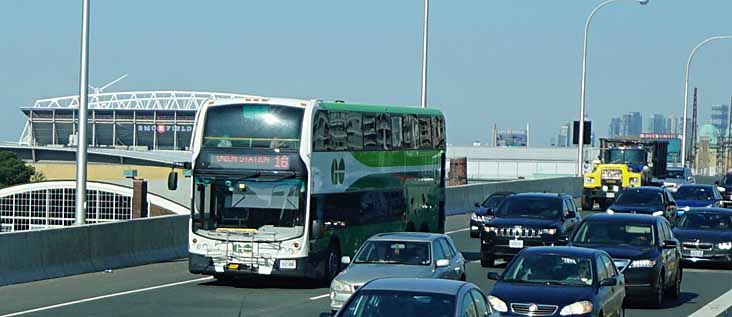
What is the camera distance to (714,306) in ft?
69.9

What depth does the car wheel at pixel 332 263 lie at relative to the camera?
23.9 metres

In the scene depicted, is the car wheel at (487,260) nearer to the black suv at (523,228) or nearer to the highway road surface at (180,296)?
the black suv at (523,228)

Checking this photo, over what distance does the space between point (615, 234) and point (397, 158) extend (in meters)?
7.30

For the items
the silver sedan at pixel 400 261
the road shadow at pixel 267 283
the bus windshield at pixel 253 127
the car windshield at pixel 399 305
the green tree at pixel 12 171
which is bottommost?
the green tree at pixel 12 171

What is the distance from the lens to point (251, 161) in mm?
23172

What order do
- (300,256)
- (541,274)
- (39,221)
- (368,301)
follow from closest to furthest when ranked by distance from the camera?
(368,301), (541,274), (300,256), (39,221)

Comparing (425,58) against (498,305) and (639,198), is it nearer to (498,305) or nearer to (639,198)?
(639,198)

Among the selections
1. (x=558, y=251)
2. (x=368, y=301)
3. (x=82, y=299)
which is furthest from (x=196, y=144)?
(x=368, y=301)

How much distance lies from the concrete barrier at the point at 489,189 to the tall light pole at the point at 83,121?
22497mm

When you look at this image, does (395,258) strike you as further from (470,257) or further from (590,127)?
(590,127)

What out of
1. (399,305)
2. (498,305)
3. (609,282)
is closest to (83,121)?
(498,305)

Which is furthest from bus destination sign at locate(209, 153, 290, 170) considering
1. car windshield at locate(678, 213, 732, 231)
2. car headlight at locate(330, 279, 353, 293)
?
car windshield at locate(678, 213, 732, 231)

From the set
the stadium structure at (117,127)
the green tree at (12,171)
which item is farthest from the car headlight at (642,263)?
the stadium structure at (117,127)

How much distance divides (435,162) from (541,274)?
15250mm
